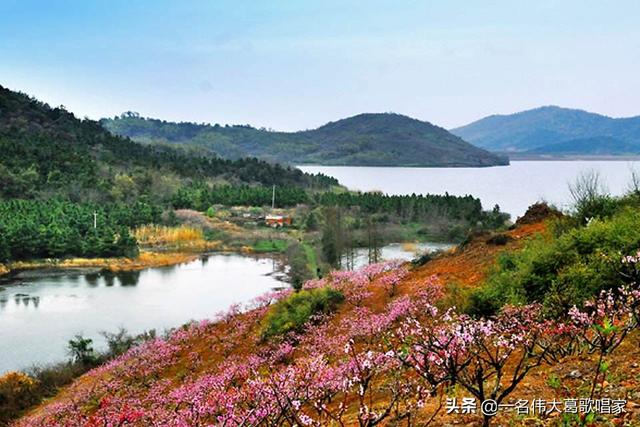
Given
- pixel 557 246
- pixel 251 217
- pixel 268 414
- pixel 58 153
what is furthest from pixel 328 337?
pixel 58 153

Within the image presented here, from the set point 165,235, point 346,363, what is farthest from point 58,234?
point 346,363

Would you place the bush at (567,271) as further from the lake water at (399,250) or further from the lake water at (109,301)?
the lake water at (399,250)

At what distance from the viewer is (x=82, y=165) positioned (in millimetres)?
97688

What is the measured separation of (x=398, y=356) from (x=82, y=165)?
336 ft

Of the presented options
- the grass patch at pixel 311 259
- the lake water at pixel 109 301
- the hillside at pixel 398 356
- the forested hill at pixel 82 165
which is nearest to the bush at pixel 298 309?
the hillside at pixel 398 356

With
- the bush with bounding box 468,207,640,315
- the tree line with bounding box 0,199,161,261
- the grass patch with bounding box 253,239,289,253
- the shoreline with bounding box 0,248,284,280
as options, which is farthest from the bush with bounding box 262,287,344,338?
the grass patch with bounding box 253,239,289,253

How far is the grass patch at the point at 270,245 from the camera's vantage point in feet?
212

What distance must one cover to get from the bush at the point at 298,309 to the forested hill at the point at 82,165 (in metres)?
75.1

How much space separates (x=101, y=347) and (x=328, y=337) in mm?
17923

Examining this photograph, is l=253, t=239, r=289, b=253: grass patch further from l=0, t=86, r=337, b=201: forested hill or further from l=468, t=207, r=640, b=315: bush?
l=468, t=207, r=640, b=315: bush

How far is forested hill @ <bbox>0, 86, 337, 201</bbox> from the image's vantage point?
86062 mm

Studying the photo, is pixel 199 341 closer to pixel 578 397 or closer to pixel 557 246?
pixel 557 246

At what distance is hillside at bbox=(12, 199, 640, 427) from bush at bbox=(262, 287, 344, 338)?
0.04 meters

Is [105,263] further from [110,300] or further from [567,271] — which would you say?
[567,271]
